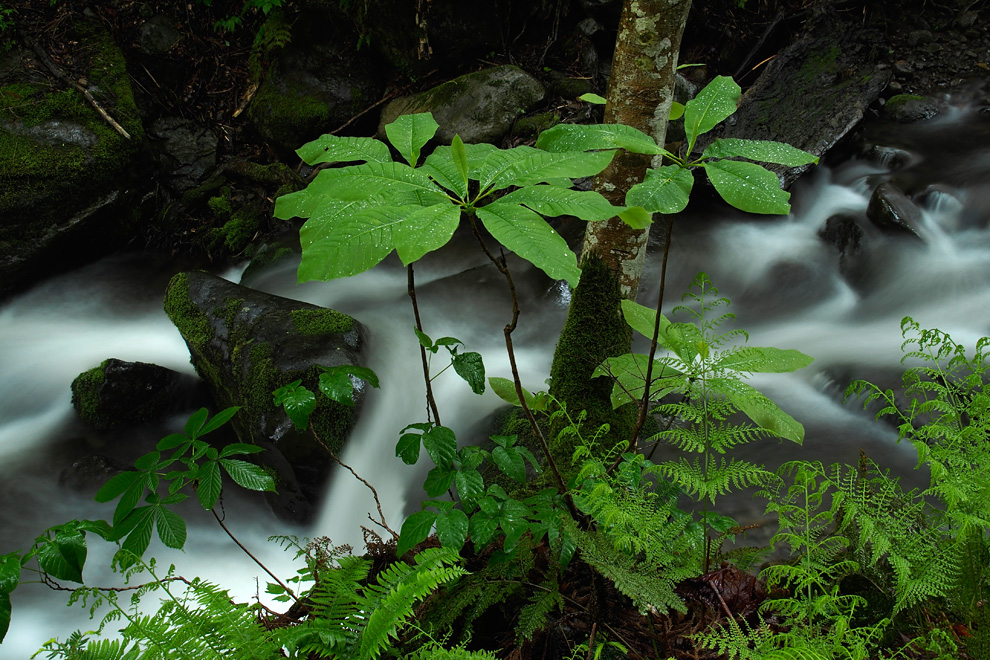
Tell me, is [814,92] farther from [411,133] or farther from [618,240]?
[411,133]

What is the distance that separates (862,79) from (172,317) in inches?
288

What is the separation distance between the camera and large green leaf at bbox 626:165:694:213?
4.11ft

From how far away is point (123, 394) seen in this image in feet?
15.9

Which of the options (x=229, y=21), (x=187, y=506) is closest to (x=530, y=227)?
(x=187, y=506)

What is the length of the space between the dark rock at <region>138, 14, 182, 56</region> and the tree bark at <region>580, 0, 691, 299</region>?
809 centimetres

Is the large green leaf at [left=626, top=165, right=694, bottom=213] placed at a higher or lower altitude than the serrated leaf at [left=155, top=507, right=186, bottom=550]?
higher

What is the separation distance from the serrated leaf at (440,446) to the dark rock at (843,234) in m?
4.74

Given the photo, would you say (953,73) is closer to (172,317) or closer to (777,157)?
(777,157)

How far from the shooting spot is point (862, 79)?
6621 millimetres

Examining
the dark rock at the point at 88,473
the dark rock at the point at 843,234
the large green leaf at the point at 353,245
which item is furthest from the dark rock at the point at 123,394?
the dark rock at the point at 843,234

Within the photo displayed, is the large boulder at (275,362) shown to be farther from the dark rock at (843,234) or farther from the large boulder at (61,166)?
the dark rock at (843,234)

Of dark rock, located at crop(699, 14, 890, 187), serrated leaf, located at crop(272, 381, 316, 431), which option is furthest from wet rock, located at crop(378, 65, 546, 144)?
serrated leaf, located at crop(272, 381, 316, 431)

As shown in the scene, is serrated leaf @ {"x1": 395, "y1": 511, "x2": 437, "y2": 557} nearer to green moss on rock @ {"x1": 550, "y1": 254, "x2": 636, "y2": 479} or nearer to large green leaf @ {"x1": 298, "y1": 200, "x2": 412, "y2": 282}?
large green leaf @ {"x1": 298, "y1": 200, "x2": 412, "y2": 282}

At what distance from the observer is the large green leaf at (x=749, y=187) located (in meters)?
1.29
